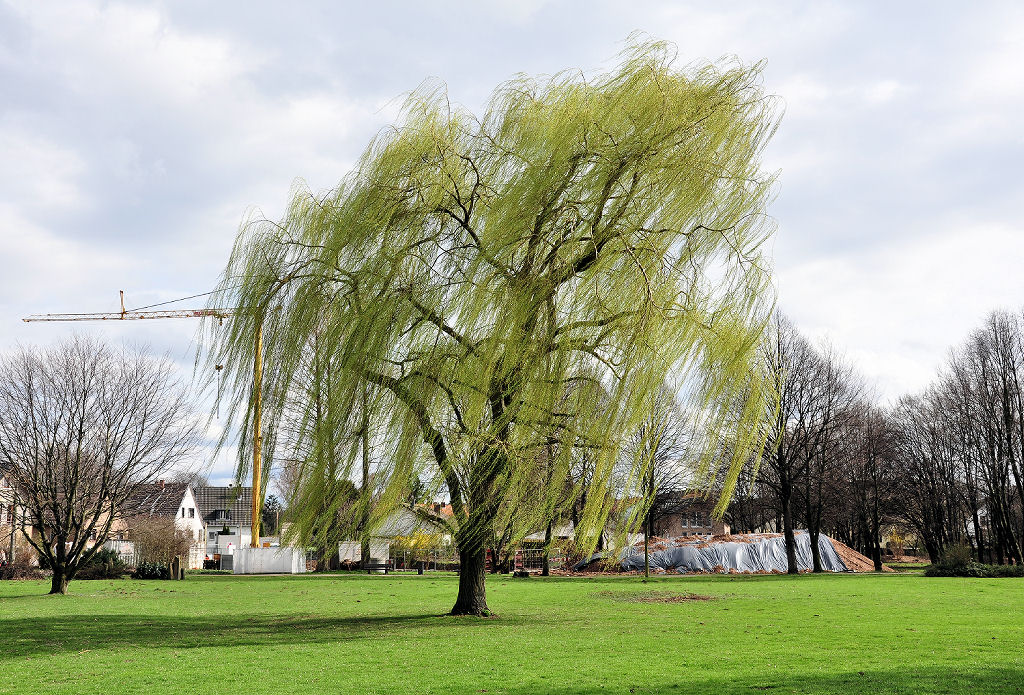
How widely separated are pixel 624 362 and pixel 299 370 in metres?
4.85

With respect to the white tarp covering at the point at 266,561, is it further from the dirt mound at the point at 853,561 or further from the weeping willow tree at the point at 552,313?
the weeping willow tree at the point at 552,313

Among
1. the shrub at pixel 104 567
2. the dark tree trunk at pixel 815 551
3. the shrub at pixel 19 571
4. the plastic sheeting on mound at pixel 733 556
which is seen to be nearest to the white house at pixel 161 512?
the shrub at pixel 104 567

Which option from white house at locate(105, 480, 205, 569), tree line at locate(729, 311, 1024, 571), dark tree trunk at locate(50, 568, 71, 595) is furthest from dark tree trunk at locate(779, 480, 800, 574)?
dark tree trunk at locate(50, 568, 71, 595)

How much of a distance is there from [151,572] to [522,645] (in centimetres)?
2819

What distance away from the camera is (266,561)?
1550 inches

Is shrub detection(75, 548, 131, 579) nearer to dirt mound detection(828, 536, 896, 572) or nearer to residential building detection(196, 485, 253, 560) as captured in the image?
residential building detection(196, 485, 253, 560)

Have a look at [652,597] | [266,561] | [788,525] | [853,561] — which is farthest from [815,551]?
[266,561]

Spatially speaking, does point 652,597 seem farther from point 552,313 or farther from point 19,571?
point 19,571

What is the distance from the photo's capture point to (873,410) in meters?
44.7

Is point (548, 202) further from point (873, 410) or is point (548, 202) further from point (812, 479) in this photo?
point (873, 410)

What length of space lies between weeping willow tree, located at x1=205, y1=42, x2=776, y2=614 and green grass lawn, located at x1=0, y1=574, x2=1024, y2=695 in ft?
6.93

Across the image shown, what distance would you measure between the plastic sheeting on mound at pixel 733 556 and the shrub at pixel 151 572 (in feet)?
69.2

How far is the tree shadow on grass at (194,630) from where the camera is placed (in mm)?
11906

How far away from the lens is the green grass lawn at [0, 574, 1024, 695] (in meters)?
8.30
